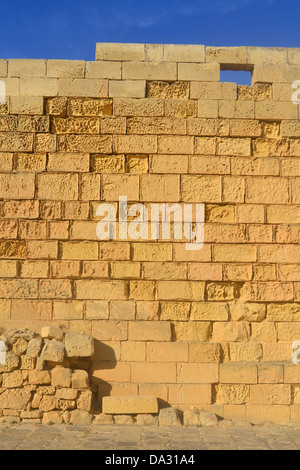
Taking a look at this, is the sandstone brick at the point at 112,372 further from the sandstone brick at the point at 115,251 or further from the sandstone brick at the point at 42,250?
the sandstone brick at the point at 42,250

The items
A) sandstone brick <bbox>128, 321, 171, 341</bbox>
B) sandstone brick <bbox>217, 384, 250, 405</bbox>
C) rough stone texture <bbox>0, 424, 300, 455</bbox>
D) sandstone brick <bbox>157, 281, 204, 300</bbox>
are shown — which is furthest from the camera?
sandstone brick <bbox>157, 281, 204, 300</bbox>

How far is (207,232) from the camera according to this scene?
7.56m

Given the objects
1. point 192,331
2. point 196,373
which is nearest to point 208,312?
point 192,331

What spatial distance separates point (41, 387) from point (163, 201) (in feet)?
9.74

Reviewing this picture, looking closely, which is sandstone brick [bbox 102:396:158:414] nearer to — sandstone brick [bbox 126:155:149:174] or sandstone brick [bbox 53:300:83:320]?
sandstone brick [bbox 53:300:83:320]

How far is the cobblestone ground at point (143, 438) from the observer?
5.80m

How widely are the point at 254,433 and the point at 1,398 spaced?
3194mm

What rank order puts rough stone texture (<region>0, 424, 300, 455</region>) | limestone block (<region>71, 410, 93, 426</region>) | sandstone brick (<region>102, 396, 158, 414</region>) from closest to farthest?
rough stone texture (<region>0, 424, 300, 455</region>), limestone block (<region>71, 410, 93, 426</region>), sandstone brick (<region>102, 396, 158, 414</region>)

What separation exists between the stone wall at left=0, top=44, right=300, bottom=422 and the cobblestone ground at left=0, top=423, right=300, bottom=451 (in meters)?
0.62

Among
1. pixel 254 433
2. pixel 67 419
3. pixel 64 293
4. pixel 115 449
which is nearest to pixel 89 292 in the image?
pixel 64 293

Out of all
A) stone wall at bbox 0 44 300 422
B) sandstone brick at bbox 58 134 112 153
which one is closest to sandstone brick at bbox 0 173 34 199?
stone wall at bbox 0 44 300 422

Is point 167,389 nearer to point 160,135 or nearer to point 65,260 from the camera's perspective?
point 65,260

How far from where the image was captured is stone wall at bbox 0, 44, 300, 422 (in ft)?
23.9

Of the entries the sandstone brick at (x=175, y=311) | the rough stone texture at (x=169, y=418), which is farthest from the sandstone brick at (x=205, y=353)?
the rough stone texture at (x=169, y=418)
